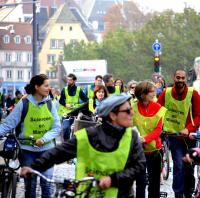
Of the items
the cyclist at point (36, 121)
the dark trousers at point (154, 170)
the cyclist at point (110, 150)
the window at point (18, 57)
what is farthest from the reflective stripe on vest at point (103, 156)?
the window at point (18, 57)

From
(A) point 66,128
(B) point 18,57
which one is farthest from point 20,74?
(A) point 66,128

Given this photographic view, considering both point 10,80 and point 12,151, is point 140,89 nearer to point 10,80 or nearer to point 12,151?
point 12,151

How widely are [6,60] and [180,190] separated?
141m

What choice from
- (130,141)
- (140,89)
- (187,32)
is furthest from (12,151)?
(187,32)

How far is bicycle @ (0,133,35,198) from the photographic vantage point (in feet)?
35.2

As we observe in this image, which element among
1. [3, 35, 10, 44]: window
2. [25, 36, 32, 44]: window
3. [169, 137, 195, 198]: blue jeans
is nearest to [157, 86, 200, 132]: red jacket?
[169, 137, 195, 198]: blue jeans

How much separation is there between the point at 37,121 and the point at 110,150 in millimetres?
3865

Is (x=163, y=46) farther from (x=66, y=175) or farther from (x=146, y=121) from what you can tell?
(x=146, y=121)

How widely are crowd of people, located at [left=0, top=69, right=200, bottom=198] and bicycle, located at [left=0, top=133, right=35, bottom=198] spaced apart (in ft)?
0.35

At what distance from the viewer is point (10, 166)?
466 inches

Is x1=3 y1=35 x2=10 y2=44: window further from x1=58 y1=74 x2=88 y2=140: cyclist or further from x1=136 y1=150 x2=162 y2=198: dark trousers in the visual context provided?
x1=136 y1=150 x2=162 y2=198: dark trousers

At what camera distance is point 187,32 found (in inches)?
3457

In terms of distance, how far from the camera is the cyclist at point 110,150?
7898mm

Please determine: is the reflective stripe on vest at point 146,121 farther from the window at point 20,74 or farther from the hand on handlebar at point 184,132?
the window at point 20,74
